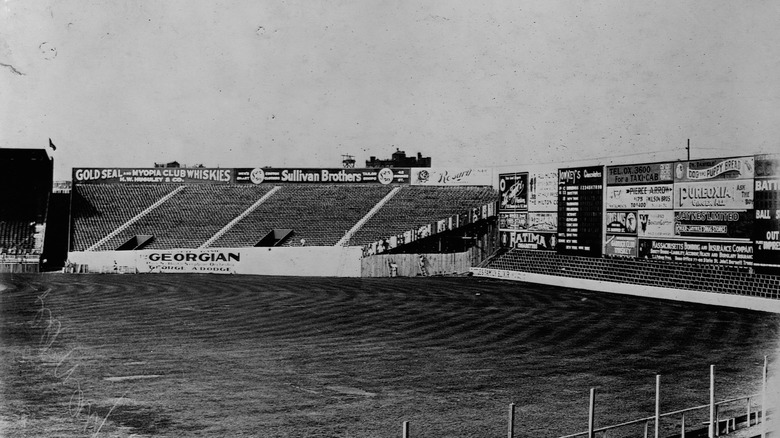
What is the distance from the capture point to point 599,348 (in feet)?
65.3

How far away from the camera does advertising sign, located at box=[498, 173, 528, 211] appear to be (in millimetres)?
44719

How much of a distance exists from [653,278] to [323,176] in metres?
31.0

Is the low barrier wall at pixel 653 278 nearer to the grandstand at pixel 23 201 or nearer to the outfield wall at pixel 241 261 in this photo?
the outfield wall at pixel 241 261

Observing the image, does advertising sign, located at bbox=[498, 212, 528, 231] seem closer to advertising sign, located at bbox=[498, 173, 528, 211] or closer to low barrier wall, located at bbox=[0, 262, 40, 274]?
advertising sign, located at bbox=[498, 173, 528, 211]

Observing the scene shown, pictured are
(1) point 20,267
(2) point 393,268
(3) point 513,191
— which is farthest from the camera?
(2) point 393,268

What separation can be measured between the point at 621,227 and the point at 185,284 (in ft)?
70.2

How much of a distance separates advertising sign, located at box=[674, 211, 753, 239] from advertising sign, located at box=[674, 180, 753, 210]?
27cm

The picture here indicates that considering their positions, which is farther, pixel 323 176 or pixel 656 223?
pixel 323 176

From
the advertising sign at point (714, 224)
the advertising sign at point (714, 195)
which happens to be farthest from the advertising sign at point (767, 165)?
the advertising sign at point (714, 224)

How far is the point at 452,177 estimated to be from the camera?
2282 inches

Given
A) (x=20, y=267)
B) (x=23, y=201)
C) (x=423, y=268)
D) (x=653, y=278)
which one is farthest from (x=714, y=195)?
(x=23, y=201)

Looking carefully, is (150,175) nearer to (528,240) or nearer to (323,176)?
(323,176)

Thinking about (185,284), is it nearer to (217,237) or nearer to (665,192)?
(217,237)

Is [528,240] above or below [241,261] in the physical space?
above
